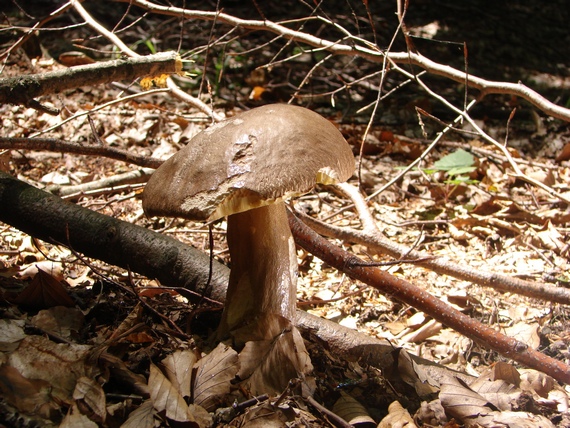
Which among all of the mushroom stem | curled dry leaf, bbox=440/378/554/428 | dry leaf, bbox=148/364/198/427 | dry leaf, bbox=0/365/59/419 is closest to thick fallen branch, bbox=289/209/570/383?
curled dry leaf, bbox=440/378/554/428

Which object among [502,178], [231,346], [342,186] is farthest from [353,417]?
[502,178]

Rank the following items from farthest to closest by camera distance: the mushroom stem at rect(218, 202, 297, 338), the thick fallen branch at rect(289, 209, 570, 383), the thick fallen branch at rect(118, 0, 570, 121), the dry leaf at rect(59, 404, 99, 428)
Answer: the thick fallen branch at rect(118, 0, 570, 121), the thick fallen branch at rect(289, 209, 570, 383), the mushroom stem at rect(218, 202, 297, 338), the dry leaf at rect(59, 404, 99, 428)

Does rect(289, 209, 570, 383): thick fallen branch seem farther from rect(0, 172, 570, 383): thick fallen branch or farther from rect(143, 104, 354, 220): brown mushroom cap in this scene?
rect(143, 104, 354, 220): brown mushroom cap

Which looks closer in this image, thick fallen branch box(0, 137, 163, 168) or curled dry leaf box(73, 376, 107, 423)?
curled dry leaf box(73, 376, 107, 423)

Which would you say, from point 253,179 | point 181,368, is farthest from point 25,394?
point 253,179

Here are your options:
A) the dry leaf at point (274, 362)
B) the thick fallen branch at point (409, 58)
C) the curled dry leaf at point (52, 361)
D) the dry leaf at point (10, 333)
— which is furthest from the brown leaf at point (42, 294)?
the thick fallen branch at point (409, 58)

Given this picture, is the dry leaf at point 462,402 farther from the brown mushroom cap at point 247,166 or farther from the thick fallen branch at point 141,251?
the brown mushroom cap at point 247,166
